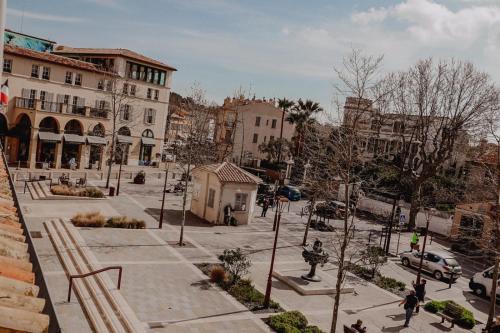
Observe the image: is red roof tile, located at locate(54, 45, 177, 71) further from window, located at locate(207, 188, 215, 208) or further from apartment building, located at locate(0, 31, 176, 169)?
window, located at locate(207, 188, 215, 208)

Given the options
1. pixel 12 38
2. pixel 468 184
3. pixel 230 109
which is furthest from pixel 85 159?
pixel 468 184

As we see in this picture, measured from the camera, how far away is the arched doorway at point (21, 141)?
43.2 m

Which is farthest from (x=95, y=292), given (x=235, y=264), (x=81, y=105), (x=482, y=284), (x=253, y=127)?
(x=253, y=127)

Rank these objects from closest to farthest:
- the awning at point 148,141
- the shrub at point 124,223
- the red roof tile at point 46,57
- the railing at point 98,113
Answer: the shrub at point 124,223 → the red roof tile at point 46,57 → the railing at point 98,113 → the awning at point 148,141

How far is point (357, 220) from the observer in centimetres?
4081

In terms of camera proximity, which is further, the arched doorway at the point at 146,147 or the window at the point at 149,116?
the arched doorway at the point at 146,147

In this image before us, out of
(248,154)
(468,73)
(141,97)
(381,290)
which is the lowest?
(381,290)

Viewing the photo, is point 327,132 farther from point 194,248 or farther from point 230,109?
point 230,109

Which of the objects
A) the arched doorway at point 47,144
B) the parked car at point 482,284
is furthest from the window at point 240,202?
the arched doorway at point 47,144

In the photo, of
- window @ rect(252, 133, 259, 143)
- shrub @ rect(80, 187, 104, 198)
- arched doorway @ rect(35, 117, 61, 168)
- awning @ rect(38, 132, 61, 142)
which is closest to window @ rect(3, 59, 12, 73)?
arched doorway @ rect(35, 117, 61, 168)

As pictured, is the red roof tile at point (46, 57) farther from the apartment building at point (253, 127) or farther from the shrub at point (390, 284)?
the shrub at point (390, 284)

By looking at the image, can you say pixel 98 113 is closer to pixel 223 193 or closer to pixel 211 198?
pixel 211 198

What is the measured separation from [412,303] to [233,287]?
742 cm

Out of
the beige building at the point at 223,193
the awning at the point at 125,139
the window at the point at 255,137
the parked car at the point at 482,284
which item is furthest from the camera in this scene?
the window at the point at 255,137
